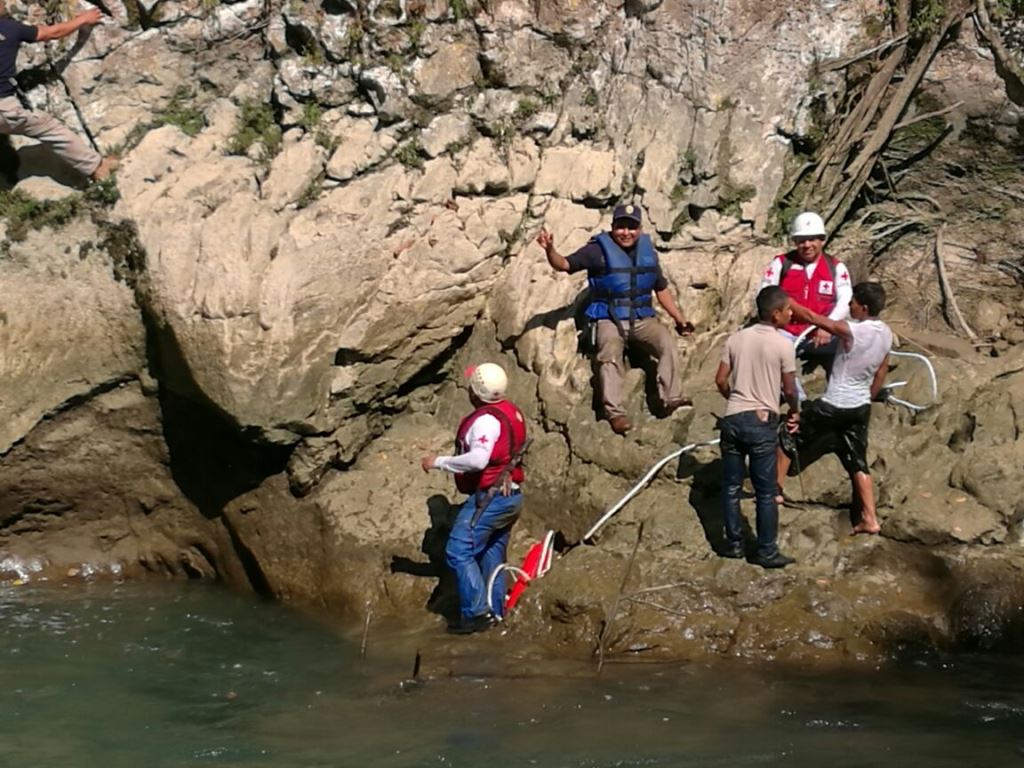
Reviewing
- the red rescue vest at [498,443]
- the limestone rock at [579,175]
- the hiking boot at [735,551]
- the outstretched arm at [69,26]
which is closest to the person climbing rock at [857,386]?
the hiking boot at [735,551]

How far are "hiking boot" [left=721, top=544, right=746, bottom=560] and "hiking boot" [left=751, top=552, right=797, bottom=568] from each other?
9 centimetres

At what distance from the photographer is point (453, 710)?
7430mm

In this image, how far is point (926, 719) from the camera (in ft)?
23.3

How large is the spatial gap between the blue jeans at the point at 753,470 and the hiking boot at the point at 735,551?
2 centimetres

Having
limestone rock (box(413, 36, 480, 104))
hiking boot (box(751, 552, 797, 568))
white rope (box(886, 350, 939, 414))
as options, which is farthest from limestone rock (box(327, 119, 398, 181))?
hiking boot (box(751, 552, 797, 568))

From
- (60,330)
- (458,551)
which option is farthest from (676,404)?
(60,330)

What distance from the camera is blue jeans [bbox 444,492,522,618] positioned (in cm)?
836

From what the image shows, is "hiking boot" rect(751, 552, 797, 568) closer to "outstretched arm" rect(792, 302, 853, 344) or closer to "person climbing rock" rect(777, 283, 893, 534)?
"person climbing rock" rect(777, 283, 893, 534)

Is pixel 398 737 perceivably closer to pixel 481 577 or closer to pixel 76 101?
pixel 481 577

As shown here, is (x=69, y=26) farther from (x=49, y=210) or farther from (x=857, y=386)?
(x=857, y=386)

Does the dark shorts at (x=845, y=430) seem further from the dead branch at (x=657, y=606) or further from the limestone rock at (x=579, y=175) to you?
the limestone rock at (x=579, y=175)

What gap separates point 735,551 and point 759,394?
0.98 metres

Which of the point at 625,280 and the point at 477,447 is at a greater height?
the point at 625,280

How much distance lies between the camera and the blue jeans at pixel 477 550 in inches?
329
